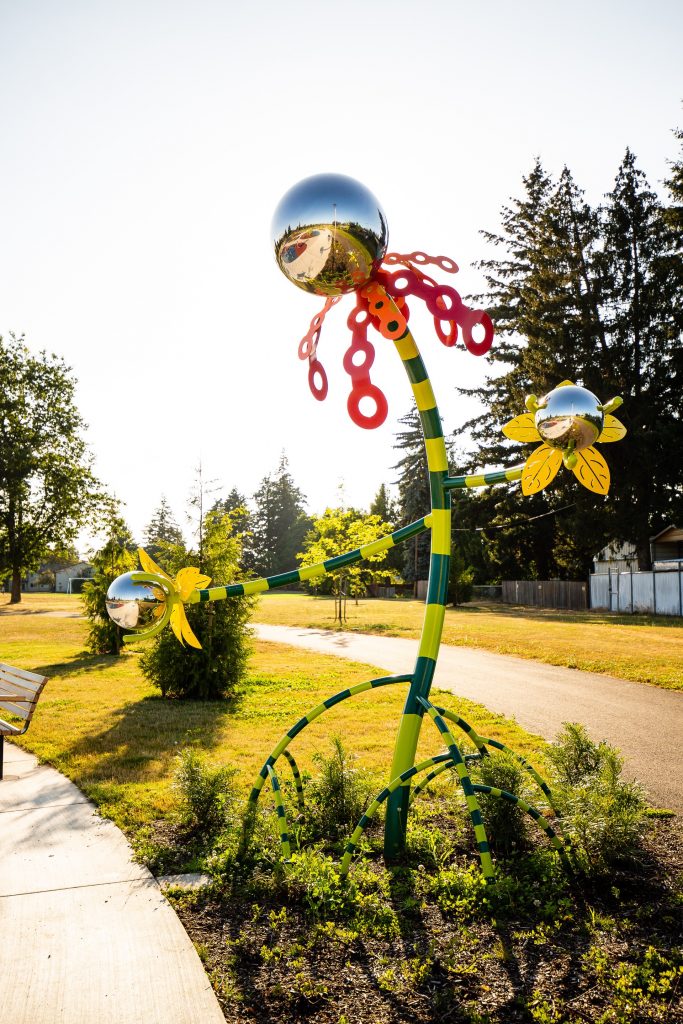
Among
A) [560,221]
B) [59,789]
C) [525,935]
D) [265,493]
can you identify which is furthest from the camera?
Answer: [265,493]

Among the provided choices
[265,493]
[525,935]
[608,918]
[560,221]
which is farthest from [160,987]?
[265,493]

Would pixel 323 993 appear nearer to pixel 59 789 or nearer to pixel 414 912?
pixel 414 912

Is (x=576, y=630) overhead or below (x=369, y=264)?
below

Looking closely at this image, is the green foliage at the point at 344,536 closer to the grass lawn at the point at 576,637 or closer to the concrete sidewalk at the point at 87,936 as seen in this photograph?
the grass lawn at the point at 576,637

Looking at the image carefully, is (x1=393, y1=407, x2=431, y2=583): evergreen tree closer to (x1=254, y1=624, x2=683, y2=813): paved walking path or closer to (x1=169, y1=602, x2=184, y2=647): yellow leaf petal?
(x1=254, y1=624, x2=683, y2=813): paved walking path

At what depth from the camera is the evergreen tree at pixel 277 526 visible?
6794 cm

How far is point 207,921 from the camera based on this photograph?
317 centimetres

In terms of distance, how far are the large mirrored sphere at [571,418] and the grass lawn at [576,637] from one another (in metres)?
7.90

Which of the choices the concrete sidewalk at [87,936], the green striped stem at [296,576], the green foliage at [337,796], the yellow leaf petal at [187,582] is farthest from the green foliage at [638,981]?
the yellow leaf petal at [187,582]

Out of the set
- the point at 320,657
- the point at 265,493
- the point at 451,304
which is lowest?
the point at 320,657

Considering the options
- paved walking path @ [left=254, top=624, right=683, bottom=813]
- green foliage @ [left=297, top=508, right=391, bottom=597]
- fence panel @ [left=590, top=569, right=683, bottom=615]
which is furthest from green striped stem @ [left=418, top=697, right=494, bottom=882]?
fence panel @ [left=590, top=569, right=683, bottom=615]

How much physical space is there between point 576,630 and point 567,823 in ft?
47.7

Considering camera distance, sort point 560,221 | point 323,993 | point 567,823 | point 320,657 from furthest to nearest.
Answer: point 560,221 → point 320,657 → point 567,823 → point 323,993

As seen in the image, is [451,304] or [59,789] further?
[59,789]
